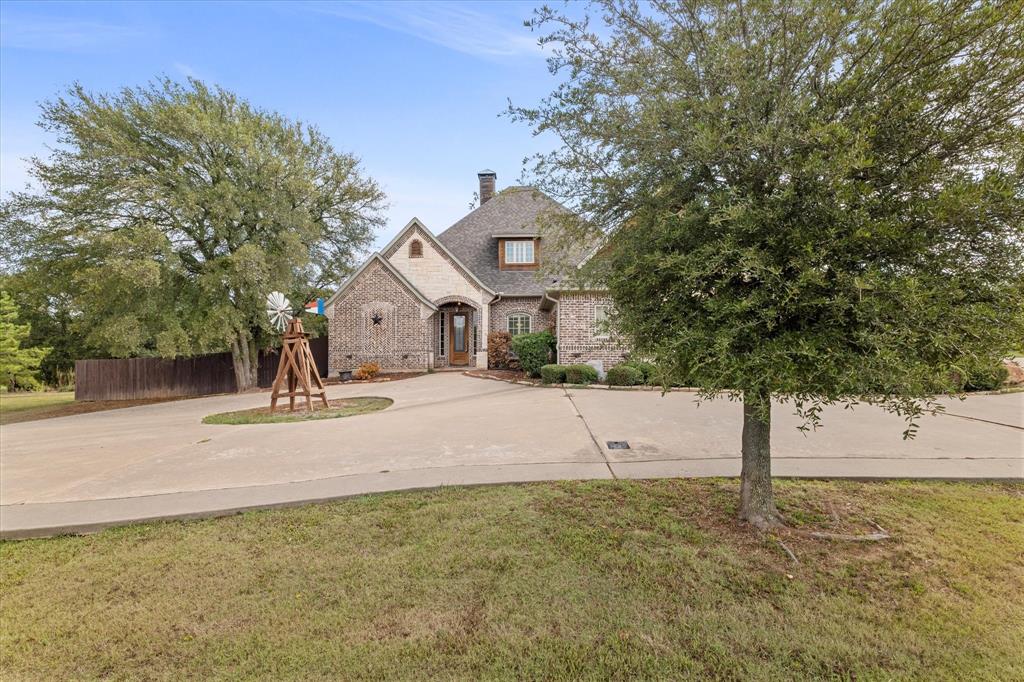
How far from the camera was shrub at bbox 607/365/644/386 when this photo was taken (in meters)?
13.0

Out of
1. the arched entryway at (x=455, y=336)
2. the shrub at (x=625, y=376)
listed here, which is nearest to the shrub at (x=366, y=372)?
the arched entryway at (x=455, y=336)

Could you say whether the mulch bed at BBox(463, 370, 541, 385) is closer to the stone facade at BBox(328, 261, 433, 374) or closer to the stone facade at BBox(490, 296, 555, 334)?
the stone facade at BBox(490, 296, 555, 334)

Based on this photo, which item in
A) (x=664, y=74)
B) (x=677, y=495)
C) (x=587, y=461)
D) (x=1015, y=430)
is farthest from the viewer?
(x=1015, y=430)

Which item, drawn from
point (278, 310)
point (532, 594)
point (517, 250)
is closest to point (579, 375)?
point (278, 310)

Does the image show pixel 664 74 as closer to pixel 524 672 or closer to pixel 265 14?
pixel 524 672

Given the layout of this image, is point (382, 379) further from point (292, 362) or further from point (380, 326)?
point (292, 362)

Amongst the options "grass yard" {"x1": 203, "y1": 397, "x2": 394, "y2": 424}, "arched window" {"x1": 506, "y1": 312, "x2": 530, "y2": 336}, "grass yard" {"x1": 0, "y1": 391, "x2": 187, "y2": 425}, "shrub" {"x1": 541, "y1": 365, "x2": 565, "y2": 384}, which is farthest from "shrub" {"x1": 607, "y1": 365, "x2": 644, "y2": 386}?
"grass yard" {"x1": 0, "y1": 391, "x2": 187, "y2": 425}

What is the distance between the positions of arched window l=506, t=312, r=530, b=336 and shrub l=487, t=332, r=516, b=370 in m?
0.51

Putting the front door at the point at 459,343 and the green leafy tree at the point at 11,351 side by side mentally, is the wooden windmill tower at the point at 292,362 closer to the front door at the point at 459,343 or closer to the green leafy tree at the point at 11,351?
the front door at the point at 459,343

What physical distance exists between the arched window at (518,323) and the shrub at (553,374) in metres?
5.76

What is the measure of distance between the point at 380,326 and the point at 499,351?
5232mm

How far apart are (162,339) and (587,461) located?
15.0 meters

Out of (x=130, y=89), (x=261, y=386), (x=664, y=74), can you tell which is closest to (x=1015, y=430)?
(x=664, y=74)

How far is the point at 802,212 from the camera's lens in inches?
115
